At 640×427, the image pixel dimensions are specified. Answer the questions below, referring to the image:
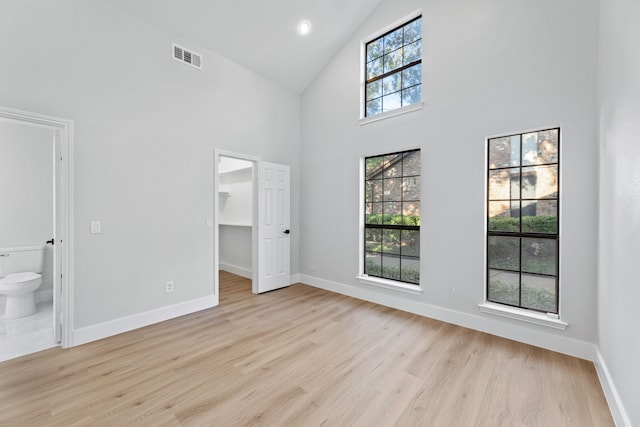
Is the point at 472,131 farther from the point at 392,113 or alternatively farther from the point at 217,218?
the point at 217,218

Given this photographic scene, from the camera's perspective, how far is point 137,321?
3.02 meters

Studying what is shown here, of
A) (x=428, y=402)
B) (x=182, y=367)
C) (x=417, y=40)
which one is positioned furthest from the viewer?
(x=417, y=40)

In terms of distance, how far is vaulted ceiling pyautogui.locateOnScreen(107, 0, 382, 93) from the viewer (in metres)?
3.10

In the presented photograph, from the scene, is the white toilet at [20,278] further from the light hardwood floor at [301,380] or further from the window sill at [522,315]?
the window sill at [522,315]

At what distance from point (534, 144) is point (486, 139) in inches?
17.4

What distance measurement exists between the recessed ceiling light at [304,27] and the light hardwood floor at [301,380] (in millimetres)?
3906

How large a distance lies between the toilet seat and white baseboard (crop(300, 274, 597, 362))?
4015 mm

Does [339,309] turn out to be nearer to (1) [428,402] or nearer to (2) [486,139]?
(1) [428,402]

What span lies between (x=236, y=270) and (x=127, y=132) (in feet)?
10.9

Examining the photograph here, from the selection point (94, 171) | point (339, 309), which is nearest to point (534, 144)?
point (339, 309)

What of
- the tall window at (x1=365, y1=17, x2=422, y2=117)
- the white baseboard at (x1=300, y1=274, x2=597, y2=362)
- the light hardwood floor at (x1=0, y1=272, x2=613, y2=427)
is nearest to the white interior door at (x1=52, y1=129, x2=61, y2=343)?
the light hardwood floor at (x1=0, y1=272, x2=613, y2=427)

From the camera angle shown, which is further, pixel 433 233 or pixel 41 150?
pixel 41 150

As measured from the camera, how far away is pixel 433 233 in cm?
332

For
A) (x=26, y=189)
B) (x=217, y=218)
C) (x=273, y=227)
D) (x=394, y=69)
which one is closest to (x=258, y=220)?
(x=273, y=227)
